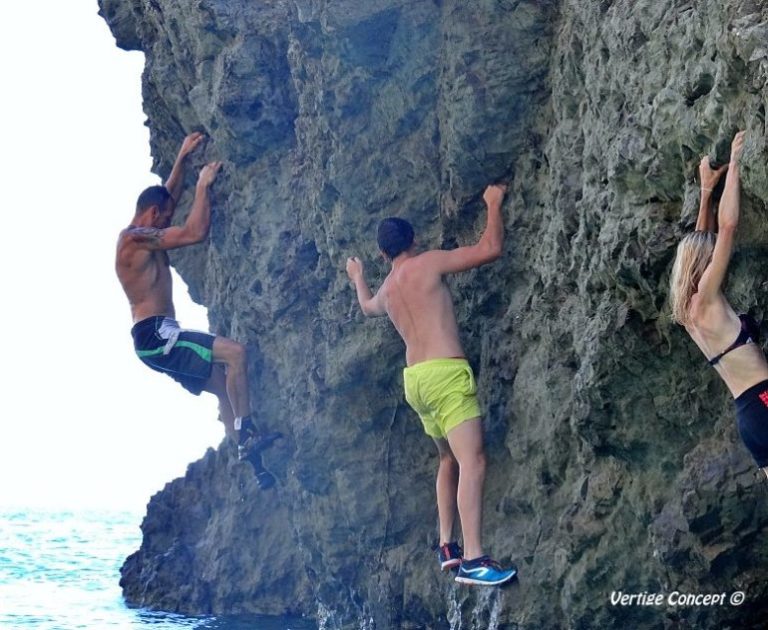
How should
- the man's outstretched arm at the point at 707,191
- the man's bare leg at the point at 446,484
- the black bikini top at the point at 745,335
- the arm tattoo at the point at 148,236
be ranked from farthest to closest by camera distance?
the arm tattoo at the point at 148,236 < the man's bare leg at the point at 446,484 < the man's outstretched arm at the point at 707,191 < the black bikini top at the point at 745,335

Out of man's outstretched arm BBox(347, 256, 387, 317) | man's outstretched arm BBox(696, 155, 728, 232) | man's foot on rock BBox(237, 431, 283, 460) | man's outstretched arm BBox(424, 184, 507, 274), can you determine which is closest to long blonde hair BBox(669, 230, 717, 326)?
man's outstretched arm BBox(696, 155, 728, 232)

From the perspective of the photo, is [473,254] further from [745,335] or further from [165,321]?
[165,321]

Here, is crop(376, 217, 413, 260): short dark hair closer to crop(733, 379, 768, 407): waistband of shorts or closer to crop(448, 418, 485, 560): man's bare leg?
crop(448, 418, 485, 560): man's bare leg

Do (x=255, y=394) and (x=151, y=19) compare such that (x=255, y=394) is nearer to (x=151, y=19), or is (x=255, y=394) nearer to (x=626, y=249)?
(x=151, y=19)

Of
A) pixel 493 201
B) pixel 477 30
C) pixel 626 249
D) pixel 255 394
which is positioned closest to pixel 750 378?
pixel 626 249

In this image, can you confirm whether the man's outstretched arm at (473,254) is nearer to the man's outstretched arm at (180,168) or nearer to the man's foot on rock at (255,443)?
the man's foot on rock at (255,443)

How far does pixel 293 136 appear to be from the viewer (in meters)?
11.3

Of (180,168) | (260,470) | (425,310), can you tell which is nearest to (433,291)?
(425,310)

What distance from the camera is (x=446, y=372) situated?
27.3ft

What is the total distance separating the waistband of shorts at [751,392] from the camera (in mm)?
5777

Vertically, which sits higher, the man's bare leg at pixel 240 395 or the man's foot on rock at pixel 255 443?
the man's bare leg at pixel 240 395

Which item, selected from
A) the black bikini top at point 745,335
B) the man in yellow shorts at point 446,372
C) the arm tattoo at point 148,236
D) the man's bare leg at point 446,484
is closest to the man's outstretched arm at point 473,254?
the man in yellow shorts at point 446,372

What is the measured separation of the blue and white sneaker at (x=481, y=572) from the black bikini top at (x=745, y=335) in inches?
106

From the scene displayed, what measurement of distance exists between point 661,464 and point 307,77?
5165 millimetres
